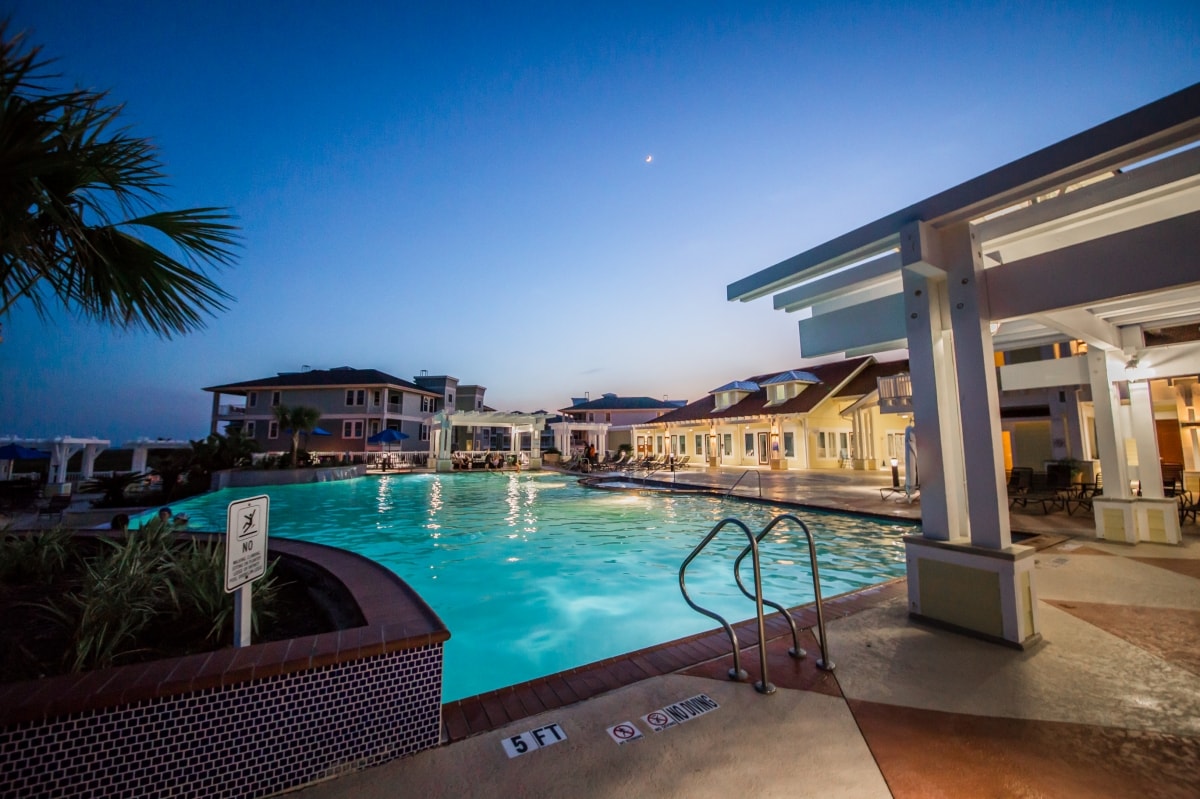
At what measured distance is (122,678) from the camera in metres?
1.73

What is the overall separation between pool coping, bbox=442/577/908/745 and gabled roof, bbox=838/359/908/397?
20.6 meters

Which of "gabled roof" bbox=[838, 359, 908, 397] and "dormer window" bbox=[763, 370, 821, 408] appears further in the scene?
"dormer window" bbox=[763, 370, 821, 408]

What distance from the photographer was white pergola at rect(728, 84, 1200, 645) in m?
2.85

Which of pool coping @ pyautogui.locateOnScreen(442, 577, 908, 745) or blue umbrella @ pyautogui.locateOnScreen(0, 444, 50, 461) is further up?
blue umbrella @ pyautogui.locateOnScreen(0, 444, 50, 461)

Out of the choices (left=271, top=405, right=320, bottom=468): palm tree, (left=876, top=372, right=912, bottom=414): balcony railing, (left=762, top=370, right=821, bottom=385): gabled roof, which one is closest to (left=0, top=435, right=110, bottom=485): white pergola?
(left=271, top=405, right=320, bottom=468): palm tree

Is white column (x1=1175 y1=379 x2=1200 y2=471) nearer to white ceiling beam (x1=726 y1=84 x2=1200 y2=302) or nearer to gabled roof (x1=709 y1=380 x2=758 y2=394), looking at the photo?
white ceiling beam (x1=726 y1=84 x2=1200 y2=302)

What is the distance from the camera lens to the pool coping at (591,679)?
233 centimetres

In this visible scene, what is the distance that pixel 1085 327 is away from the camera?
524 cm

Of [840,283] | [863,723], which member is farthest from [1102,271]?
[863,723]

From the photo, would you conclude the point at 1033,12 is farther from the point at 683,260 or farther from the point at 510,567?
the point at 683,260

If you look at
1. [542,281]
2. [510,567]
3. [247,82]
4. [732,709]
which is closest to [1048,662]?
[732,709]

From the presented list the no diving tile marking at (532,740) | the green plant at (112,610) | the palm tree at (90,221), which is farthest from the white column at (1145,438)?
the palm tree at (90,221)

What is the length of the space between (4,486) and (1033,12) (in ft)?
77.7

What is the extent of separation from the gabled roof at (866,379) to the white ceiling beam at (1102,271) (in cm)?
2008
